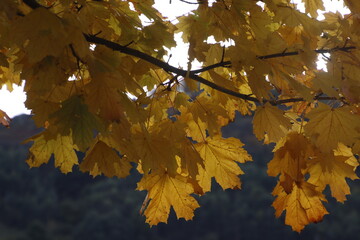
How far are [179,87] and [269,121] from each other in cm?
45

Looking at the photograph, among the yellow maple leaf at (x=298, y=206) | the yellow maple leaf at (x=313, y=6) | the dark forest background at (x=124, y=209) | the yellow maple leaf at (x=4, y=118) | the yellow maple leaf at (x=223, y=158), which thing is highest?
the dark forest background at (x=124, y=209)

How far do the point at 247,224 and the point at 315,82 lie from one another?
32.3 ft

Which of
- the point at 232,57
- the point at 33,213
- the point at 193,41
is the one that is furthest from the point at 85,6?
the point at 33,213

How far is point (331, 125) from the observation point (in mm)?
1780

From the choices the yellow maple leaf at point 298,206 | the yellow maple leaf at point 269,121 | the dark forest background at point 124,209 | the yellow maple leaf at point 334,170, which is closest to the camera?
the yellow maple leaf at point 269,121

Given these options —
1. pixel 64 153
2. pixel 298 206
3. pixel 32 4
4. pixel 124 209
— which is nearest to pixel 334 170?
pixel 298 206

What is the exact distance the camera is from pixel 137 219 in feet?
38.4

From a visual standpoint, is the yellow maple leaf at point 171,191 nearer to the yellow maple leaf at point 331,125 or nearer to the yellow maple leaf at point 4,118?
the yellow maple leaf at point 331,125

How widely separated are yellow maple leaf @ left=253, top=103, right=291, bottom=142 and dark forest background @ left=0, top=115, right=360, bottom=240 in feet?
29.8

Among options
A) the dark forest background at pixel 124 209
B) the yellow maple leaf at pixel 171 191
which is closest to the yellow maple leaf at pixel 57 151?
the yellow maple leaf at pixel 171 191

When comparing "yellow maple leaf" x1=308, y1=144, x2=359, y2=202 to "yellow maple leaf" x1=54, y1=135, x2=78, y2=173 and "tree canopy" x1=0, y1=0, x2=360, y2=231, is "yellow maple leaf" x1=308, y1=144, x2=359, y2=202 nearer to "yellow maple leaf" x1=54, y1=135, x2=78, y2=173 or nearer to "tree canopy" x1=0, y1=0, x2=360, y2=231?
"tree canopy" x1=0, y1=0, x2=360, y2=231

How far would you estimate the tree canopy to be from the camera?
4.58ft

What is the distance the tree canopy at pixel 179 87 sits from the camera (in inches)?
54.9

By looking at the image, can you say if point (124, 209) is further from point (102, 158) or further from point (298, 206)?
point (102, 158)
